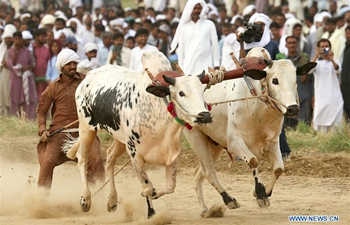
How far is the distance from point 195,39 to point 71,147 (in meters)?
3.68

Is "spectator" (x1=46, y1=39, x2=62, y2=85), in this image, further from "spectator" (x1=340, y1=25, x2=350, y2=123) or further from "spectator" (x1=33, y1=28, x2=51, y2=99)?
"spectator" (x1=340, y1=25, x2=350, y2=123)

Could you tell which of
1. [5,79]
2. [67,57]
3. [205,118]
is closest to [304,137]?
[67,57]

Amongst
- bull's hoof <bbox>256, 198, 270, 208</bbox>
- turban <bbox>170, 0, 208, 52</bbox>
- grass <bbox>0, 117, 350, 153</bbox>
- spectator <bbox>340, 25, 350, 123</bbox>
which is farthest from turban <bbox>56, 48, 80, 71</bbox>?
spectator <bbox>340, 25, 350, 123</bbox>

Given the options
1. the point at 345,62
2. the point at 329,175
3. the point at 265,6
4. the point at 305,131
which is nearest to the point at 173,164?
the point at 329,175

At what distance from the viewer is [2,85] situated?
62.2 feet

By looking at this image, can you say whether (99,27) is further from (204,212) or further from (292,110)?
(292,110)

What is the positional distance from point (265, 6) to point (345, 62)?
661cm

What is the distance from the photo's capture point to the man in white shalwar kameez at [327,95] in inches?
590

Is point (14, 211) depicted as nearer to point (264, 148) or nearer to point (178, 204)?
point (178, 204)

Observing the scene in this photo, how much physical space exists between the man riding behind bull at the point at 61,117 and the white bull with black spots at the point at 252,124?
1.13 metres

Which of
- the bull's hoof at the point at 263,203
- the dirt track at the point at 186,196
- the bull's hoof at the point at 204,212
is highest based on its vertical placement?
the bull's hoof at the point at 263,203

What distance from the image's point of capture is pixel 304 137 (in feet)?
45.4

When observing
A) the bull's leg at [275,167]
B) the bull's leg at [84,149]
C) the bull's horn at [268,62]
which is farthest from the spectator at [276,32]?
the bull's horn at [268,62]

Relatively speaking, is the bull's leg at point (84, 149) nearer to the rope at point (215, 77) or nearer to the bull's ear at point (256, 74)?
the rope at point (215, 77)
